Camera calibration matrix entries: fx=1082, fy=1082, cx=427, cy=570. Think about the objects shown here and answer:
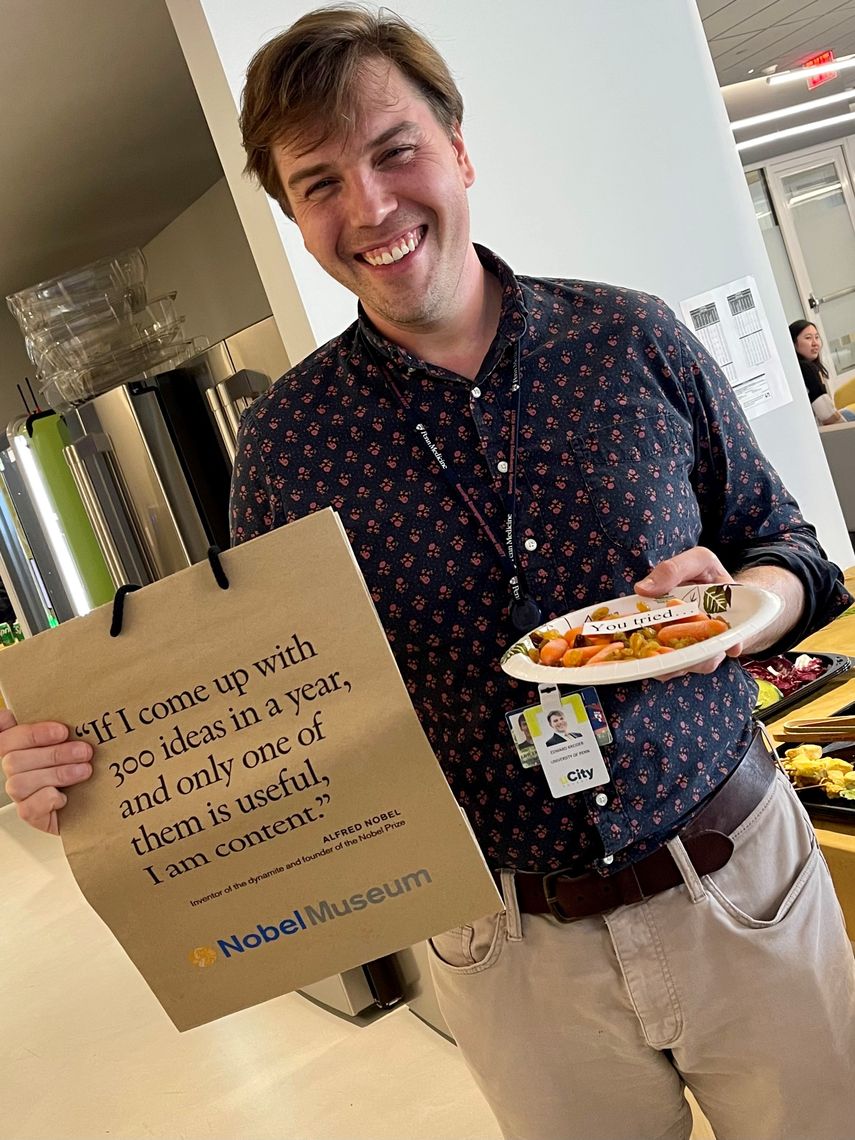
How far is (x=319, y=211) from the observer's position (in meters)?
1.22

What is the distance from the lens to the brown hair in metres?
1.17

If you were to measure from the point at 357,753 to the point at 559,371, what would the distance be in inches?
20.3

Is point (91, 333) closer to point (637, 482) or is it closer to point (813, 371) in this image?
point (637, 482)

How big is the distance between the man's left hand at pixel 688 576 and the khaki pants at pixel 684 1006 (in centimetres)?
23

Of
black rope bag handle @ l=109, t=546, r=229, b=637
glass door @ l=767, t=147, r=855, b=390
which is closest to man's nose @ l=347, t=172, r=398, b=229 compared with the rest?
black rope bag handle @ l=109, t=546, r=229, b=637

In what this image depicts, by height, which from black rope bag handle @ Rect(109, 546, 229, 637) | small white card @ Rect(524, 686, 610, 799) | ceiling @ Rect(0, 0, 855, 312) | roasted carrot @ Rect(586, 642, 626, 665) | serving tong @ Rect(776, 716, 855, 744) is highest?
ceiling @ Rect(0, 0, 855, 312)

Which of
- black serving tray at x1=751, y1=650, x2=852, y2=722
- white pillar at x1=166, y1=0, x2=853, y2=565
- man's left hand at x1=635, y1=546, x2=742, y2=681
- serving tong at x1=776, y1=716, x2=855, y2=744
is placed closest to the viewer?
man's left hand at x1=635, y1=546, x2=742, y2=681

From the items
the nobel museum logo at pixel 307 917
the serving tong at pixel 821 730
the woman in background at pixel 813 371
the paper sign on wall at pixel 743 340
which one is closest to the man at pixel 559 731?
the nobel museum logo at pixel 307 917

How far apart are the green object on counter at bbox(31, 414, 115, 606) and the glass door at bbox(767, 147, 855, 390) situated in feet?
37.6

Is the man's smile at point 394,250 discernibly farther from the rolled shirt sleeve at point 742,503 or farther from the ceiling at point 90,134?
the ceiling at point 90,134

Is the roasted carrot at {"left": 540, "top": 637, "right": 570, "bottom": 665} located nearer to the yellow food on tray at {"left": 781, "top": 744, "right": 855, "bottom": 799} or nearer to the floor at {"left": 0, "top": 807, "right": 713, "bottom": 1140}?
the yellow food on tray at {"left": 781, "top": 744, "right": 855, "bottom": 799}

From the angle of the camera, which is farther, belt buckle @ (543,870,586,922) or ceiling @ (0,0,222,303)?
ceiling @ (0,0,222,303)

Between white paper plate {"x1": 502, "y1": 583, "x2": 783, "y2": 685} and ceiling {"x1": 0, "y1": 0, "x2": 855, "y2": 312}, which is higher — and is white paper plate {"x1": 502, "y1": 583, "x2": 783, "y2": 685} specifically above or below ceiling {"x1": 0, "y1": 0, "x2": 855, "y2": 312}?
below

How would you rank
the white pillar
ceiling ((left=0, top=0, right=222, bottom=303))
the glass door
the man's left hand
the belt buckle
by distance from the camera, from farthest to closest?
the glass door → ceiling ((left=0, top=0, right=222, bottom=303)) → the white pillar → the belt buckle → the man's left hand
